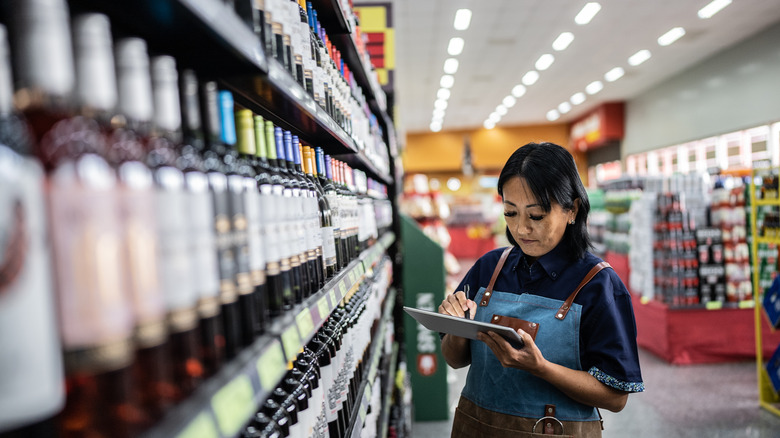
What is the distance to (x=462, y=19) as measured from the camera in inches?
306

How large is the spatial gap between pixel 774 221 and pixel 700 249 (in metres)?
1.27

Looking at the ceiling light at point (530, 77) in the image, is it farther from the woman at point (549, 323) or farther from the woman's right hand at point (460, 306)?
the woman's right hand at point (460, 306)

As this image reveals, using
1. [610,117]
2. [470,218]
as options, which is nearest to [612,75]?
[610,117]

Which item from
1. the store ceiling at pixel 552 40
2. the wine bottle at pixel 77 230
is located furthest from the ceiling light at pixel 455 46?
the wine bottle at pixel 77 230

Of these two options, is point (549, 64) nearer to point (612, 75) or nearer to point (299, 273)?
point (612, 75)

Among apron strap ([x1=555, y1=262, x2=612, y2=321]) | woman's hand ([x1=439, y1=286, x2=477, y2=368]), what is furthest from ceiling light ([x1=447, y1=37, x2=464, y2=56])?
apron strap ([x1=555, y1=262, x2=612, y2=321])

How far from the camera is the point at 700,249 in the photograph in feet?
16.7

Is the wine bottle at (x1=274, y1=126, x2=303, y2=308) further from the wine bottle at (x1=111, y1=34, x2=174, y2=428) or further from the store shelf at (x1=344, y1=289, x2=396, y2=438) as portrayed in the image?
the store shelf at (x1=344, y1=289, x2=396, y2=438)

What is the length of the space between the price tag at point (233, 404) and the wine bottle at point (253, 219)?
13cm

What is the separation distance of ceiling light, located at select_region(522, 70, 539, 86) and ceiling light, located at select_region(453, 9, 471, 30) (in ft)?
11.7

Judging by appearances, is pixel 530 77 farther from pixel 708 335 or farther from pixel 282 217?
pixel 282 217

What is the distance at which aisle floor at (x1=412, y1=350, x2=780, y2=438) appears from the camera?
367 centimetres

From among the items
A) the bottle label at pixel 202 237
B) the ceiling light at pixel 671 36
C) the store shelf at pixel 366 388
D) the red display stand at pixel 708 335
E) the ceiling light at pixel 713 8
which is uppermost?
the ceiling light at pixel 671 36

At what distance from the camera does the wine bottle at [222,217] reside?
713mm
